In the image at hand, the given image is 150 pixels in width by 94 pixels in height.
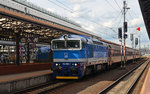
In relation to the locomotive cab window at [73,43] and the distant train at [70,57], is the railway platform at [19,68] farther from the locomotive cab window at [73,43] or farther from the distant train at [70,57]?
the locomotive cab window at [73,43]

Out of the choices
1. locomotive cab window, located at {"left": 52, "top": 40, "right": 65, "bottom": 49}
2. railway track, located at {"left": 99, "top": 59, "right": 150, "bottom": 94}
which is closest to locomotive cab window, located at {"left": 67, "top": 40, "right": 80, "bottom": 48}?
locomotive cab window, located at {"left": 52, "top": 40, "right": 65, "bottom": 49}

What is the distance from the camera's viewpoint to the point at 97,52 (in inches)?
766

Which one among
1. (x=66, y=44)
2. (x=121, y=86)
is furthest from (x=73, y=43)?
(x=121, y=86)

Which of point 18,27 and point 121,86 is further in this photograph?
point 18,27

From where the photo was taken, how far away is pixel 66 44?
15281 mm

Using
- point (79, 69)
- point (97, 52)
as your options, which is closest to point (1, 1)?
point (97, 52)

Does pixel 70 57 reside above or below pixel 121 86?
above

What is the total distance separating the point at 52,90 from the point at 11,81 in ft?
8.58

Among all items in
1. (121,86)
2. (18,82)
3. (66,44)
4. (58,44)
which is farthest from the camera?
(58,44)

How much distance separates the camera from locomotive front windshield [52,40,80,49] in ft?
49.5

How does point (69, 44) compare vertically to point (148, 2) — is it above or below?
below

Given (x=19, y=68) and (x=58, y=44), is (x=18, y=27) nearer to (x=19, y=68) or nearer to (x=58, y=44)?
(x=19, y=68)

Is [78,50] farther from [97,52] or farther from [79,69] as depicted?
[97,52]

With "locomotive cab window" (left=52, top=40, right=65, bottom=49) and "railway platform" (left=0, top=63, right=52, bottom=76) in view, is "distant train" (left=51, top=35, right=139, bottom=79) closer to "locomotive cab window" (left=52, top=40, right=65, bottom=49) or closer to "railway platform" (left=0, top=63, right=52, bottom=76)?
"locomotive cab window" (left=52, top=40, right=65, bottom=49)
